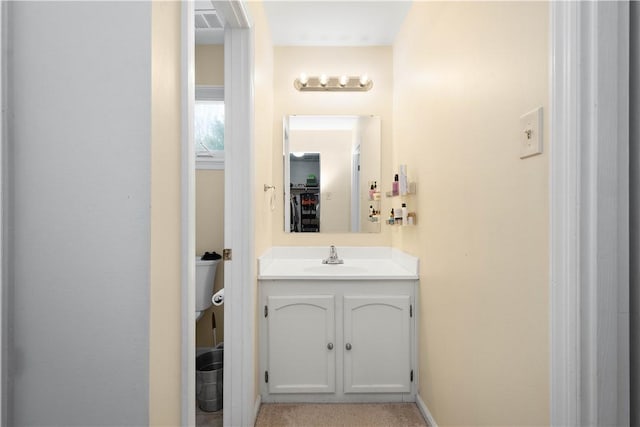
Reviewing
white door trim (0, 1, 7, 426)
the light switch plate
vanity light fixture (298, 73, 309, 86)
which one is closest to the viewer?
white door trim (0, 1, 7, 426)

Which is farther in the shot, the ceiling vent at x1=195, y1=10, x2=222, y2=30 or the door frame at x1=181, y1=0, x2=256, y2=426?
the ceiling vent at x1=195, y1=10, x2=222, y2=30

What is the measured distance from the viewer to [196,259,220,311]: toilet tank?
2.50 meters

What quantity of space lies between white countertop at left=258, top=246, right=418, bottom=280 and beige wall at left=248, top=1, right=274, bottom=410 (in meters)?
0.13

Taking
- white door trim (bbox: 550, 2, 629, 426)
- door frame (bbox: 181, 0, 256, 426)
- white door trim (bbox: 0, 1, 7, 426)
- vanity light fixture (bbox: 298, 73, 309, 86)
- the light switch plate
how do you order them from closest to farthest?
white door trim (bbox: 0, 1, 7, 426) → white door trim (bbox: 550, 2, 629, 426) → the light switch plate → door frame (bbox: 181, 0, 256, 426) → vanity light fixture (bbox: 298, 73, 309, 86)

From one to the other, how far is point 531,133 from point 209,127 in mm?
2346

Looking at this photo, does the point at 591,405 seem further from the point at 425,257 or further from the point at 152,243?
the point at 425,257

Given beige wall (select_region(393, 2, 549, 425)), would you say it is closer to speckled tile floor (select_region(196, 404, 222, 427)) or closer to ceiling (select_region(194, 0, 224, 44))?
speckled tile floor (select_region(196, 404, 222, 427))

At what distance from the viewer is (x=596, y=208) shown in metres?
0.83

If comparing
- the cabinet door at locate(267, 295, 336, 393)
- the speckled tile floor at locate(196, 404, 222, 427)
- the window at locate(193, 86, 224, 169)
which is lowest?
the speckled tile floor at locate(196, 404, 222, 427)

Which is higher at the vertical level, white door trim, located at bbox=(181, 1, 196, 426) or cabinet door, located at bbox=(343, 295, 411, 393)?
white door trim, located at bbox=(181, 1, 196, 426)

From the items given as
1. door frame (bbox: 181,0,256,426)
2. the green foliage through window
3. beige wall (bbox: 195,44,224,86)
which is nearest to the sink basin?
door frame (bbox: 181,0,256,426)

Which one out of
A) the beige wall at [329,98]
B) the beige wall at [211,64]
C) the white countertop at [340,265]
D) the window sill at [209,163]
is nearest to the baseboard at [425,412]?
the white countertop at [340,265]

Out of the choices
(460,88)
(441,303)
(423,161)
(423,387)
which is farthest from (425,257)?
(460,88)

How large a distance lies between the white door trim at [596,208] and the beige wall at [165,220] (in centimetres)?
90
